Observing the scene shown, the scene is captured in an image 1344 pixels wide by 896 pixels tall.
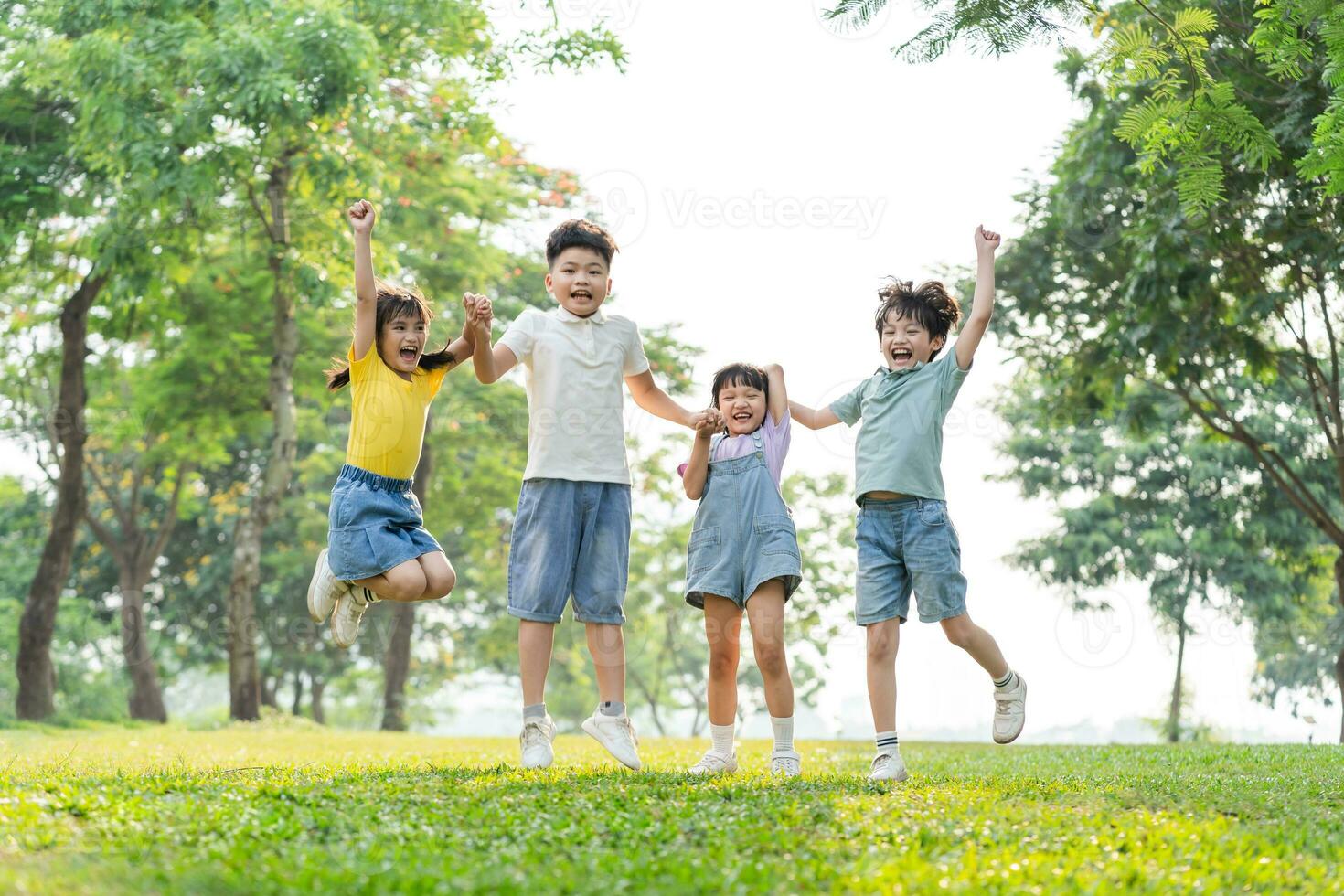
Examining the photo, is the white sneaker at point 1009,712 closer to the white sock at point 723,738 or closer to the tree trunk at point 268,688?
the white sock at point 723,738

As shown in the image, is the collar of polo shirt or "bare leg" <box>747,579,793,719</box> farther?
the collar of polo shirt

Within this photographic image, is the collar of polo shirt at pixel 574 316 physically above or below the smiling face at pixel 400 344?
above

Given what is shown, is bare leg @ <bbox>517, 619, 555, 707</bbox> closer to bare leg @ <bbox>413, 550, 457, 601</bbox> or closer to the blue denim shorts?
bare leg @ <bbox>413, 550, 457, 601</bbox>

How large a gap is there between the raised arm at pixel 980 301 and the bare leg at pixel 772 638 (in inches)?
57.8

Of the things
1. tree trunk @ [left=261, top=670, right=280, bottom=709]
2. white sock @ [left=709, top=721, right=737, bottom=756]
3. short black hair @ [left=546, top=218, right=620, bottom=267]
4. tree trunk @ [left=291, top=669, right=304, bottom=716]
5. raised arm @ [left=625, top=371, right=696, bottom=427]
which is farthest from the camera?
tree trunk @ [left=291, top=669, right=304, bottom=716]

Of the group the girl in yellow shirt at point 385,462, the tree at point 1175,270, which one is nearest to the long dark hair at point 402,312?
the girl in yellow shirt at point 385,462

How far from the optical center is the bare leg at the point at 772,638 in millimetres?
5844

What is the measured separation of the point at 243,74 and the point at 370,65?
4.65 feet

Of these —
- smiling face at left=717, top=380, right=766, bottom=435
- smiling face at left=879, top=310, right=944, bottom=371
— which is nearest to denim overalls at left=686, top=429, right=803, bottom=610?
smiling face at left=717, top=380, right=766, bottom=435

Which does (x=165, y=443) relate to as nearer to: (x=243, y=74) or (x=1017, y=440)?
(x=243, y=74)

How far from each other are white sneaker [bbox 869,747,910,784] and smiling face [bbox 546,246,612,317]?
2626 millimetres

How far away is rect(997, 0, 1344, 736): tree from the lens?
10.7 metres

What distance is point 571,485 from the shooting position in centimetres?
600

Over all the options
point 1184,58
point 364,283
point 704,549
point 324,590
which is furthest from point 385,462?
point 1184,58
